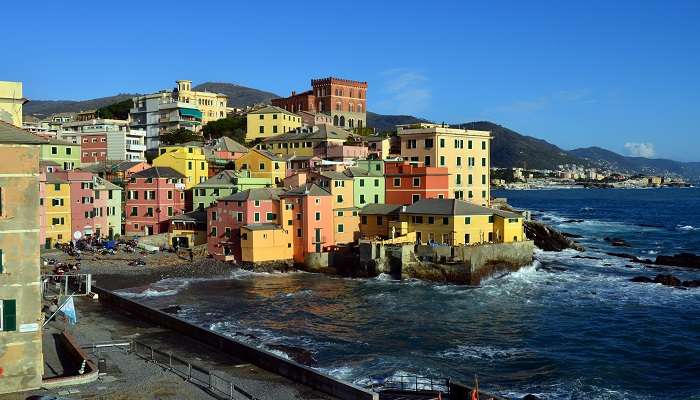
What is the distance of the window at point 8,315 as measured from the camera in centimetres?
2381

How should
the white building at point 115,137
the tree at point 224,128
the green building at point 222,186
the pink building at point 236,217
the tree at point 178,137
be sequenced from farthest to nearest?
the tree at point 224,128 → the tree at point 178,137 → the white building at point 115,137 → the green building at point 222,186 → the pink building at point 236,217

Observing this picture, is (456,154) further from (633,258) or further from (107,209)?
(107,209)

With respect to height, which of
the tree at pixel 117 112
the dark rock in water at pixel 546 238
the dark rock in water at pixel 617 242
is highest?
the tree at pixel 117 112

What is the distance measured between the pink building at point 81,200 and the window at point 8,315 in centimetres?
4830

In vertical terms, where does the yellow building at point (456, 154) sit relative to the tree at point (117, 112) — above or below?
below

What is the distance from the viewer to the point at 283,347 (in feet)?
117

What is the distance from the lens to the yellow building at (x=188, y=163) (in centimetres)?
8275

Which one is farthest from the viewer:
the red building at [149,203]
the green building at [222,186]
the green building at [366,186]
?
the red building at [149,203]

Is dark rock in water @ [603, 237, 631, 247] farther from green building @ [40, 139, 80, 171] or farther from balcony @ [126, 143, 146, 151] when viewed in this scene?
balcony @ [126, 143, 146, 151]

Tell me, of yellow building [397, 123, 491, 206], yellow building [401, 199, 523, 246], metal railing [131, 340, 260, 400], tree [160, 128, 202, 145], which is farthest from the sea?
tree [160, 128, 202, 145]

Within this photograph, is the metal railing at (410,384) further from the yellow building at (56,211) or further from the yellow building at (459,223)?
the yellow building at (56,211)

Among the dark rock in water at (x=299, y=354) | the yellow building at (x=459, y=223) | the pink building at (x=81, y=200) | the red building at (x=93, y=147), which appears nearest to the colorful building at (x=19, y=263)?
the dark rock in water at (x=299, y=354)

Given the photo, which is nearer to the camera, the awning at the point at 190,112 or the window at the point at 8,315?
Result: the window at the point at 8,315

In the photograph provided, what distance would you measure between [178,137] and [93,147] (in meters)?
14.1
